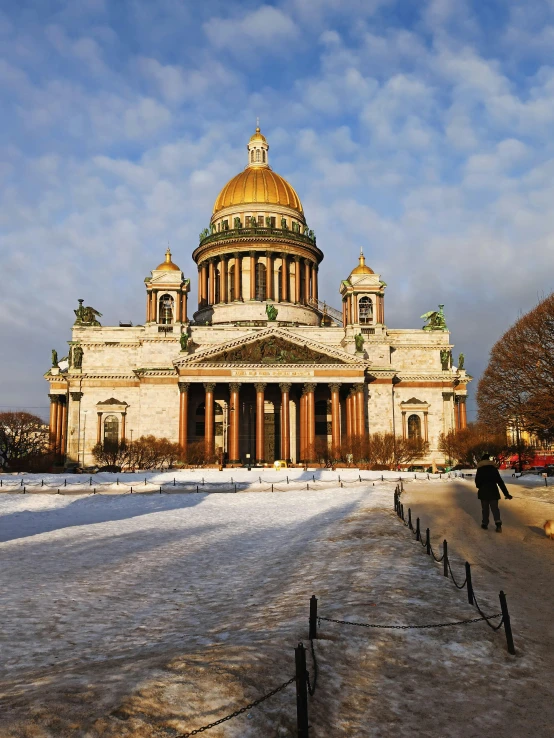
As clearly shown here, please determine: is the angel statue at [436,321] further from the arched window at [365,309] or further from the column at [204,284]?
the column at [204,284]

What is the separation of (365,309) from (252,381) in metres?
17.4

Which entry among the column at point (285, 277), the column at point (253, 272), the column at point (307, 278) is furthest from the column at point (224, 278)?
the column at point (307, 278)

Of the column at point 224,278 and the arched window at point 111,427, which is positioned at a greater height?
the column at point 224,278

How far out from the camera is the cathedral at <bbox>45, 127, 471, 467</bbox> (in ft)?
212

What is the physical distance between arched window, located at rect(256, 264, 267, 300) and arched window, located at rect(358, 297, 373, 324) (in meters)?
13.8

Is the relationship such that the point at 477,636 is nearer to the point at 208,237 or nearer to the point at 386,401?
the point at 386,401

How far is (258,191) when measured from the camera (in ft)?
279

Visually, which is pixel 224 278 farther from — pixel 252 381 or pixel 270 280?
pixel 252 381

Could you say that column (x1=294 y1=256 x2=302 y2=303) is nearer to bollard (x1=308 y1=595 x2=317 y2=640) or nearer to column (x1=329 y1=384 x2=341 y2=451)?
column (x1=329 y1=384 x2=341 y2=451)

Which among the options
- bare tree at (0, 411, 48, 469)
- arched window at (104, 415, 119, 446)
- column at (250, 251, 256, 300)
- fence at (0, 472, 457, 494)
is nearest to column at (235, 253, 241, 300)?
column at (250, 251, 256, 300)

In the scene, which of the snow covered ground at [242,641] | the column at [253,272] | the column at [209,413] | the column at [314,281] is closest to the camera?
the snow covered ground at [242,641]

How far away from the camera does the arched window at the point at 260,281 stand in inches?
3241

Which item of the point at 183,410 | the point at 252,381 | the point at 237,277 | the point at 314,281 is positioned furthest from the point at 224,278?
the point at 183,410

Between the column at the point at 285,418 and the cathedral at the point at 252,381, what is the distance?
3.9 inches
